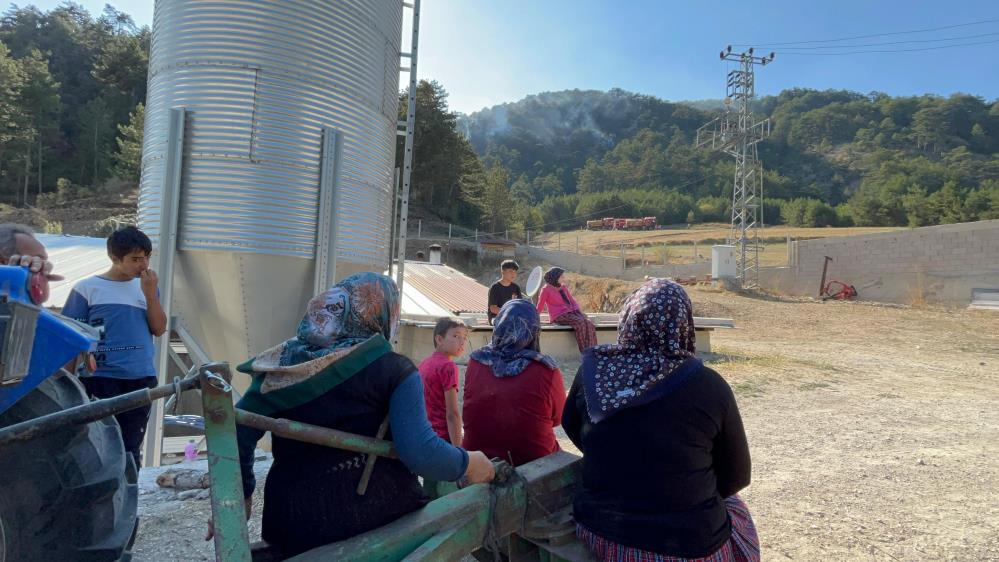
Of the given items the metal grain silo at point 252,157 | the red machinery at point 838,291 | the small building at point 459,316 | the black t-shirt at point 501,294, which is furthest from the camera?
the red machinery at point 838,291

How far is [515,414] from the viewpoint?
274cm

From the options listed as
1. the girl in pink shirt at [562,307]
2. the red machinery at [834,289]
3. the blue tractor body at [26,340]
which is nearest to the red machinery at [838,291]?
the red machinery at [834,289]

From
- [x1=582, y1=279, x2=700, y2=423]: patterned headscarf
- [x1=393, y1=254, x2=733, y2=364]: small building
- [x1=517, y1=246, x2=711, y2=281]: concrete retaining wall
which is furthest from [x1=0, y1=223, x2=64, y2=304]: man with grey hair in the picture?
[x1=517, y1=246, x2=711, y2=281]: concrete retaining wall

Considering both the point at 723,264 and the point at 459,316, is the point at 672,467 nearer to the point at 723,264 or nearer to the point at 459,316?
the point at 459,316

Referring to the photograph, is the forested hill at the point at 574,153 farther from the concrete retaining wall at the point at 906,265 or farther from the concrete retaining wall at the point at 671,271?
the concrete retaining wall at the point at 906,265

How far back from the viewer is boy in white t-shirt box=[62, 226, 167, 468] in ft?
9.98

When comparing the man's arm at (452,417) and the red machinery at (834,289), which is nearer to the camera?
the man's arm at (452,417)

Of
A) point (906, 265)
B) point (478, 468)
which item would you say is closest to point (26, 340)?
point (478, 468)

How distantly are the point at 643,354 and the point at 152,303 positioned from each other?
110 inches

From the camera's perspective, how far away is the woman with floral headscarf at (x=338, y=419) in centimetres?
167

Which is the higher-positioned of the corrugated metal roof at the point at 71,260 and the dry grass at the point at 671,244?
the dry grass at the point at 671,244

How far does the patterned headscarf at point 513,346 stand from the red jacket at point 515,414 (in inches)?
1.4

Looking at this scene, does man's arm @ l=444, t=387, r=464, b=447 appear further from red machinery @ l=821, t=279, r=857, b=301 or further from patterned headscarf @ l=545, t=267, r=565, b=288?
red machinery @ l=821, t=279, r=857, b=301

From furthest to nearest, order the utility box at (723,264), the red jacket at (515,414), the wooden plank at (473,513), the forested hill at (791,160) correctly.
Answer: the forested hill at (791,160) < the utility box at (723,264) < the red jacket at (515,414) < the wooden plank at (473,513)
